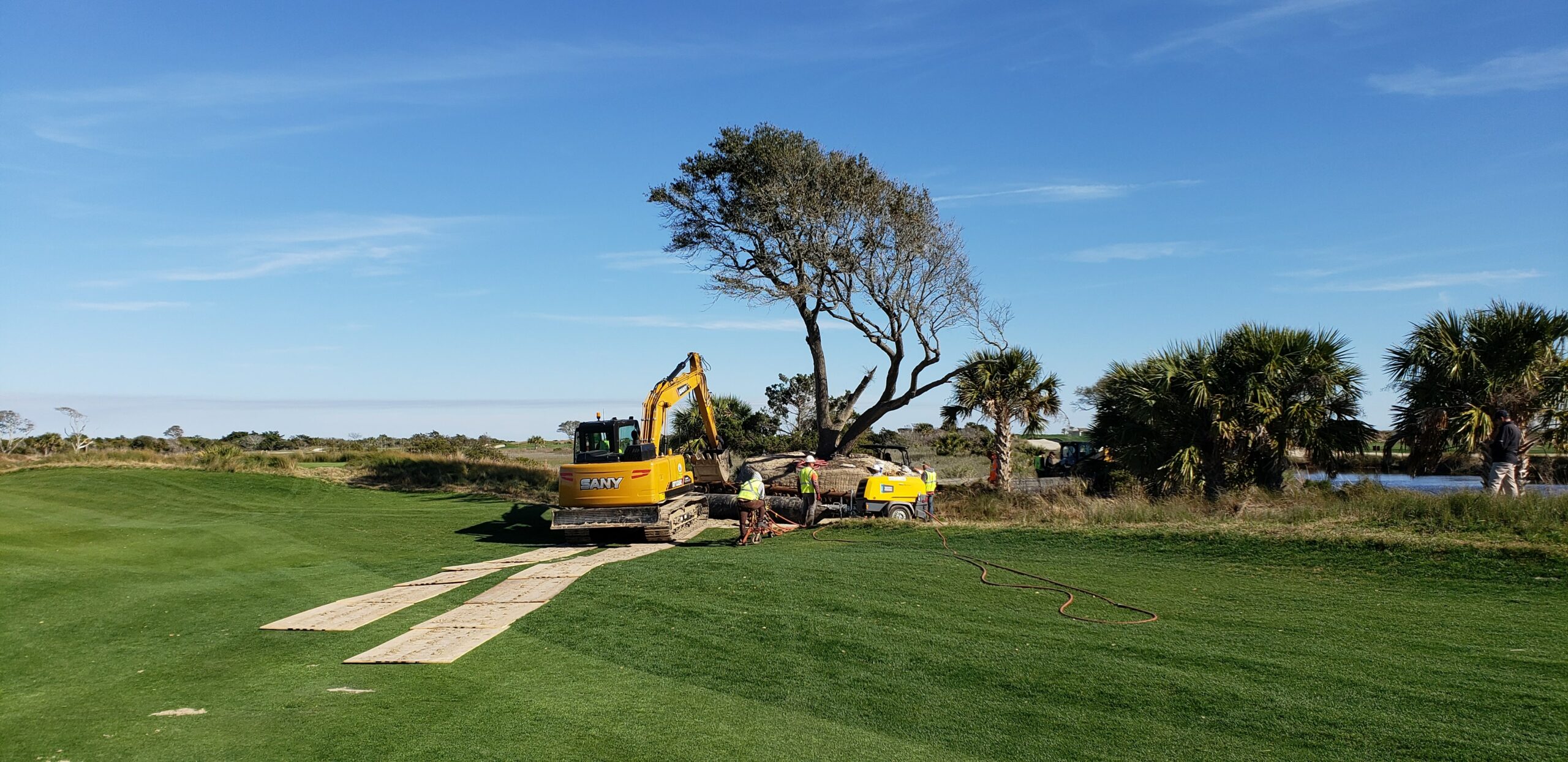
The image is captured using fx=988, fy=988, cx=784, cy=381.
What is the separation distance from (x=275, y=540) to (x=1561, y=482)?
23.7 metres

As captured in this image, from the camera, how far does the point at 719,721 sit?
22.3ft

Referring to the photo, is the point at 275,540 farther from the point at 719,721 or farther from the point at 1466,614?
the point at 1466,614

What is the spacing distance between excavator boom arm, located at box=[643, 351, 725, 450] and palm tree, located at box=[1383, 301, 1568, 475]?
13863mm

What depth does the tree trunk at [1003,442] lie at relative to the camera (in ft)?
86.6

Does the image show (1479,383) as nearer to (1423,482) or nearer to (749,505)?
(1423,482)

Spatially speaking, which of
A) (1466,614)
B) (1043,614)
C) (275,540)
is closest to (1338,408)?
(1466,614)

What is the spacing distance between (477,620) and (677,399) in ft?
38.5

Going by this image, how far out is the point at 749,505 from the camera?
57.1 ft

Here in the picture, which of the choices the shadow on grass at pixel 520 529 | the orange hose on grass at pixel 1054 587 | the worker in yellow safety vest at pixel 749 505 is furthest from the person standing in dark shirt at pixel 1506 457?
the shadow on grass at pixel 520 529

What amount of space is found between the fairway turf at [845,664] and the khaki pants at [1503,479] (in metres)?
4.88

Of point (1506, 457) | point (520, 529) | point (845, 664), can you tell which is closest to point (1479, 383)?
point (1506, 457)

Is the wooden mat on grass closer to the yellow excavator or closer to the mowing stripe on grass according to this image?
the mowing stripe on grass

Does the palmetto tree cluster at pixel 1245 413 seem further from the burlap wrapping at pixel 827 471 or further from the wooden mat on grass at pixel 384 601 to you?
the wooden mat on grass at pixel 384 601

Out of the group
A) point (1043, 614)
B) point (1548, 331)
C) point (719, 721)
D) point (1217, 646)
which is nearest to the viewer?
point (719, 721)
